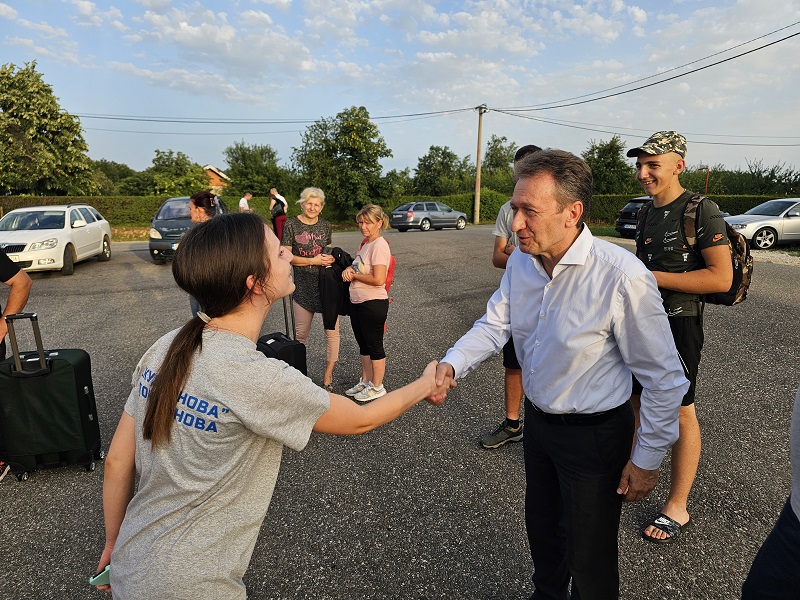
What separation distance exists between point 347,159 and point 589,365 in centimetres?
3787

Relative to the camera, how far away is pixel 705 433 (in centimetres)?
399

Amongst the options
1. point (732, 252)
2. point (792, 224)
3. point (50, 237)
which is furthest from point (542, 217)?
point (792, 224)

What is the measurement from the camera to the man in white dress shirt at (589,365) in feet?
5.74

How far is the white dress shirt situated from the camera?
5.71 feet

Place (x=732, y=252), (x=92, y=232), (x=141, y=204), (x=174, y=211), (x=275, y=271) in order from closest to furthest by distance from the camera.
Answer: (x=275, y=271) < (x=732, y=252) < (x=92, y=232) < (x=174, y=211) < (x=141, y=204)

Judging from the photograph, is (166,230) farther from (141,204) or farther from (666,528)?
(141,204)

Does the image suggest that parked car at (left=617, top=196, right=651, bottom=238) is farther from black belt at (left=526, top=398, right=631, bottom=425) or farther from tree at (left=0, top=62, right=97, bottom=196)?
tree at (left=0, top=62, right=97, bottom=196)

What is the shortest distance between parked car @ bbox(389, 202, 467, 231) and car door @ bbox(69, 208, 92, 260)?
14.8 metres

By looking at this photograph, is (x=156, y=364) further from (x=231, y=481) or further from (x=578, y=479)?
(x=578, y=479)

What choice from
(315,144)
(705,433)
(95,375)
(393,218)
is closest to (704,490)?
(705,433)

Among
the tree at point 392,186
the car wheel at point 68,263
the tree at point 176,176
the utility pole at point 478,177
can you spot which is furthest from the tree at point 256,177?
the car wheel at point 68,263

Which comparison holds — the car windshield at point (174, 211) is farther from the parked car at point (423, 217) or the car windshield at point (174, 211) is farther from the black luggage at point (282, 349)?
the parked car at point (423, 217)

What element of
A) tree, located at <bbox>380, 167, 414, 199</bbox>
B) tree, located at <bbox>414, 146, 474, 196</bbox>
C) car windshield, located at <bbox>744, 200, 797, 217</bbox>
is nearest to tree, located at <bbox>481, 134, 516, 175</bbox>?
tree, located at <bbox>414, 146, 474, 196</bbox>

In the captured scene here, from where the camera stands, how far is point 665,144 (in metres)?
2.77
